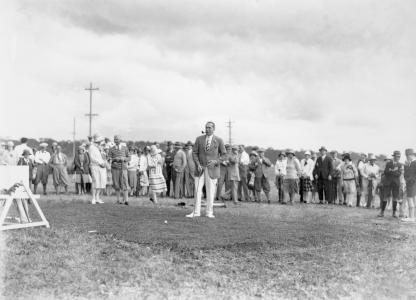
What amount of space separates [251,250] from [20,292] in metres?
3.63

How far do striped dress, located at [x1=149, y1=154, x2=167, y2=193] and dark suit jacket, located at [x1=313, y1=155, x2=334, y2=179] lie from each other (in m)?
5.97

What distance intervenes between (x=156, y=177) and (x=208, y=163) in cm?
494

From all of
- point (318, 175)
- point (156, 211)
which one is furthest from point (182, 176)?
point (156, 211)

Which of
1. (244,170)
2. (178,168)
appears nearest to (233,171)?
(244,170)

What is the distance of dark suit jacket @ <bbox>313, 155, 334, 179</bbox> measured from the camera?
57.8ft

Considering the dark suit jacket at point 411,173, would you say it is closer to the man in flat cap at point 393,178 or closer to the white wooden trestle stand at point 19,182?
the man in flat cap at point 393,178

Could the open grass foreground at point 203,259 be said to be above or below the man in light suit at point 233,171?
below

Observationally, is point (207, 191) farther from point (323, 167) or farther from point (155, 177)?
point (323, 167)

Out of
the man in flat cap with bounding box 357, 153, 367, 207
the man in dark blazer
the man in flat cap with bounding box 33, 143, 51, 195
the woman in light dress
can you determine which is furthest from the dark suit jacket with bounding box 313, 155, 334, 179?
the man in flat cap with bounding box 33, 143, 51, 195

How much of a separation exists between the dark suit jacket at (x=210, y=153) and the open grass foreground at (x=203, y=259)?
1144 millimetres

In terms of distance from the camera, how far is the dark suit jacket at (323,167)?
17625 millimetres

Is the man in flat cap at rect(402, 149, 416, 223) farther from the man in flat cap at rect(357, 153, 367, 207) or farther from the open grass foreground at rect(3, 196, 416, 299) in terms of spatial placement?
the man in flat cap at rect(357, 153, 367, 207)

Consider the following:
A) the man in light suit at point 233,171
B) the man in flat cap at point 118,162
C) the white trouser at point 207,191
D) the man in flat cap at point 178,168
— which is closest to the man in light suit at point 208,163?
the white trouser at point 207,191

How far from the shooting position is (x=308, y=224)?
416 inches
